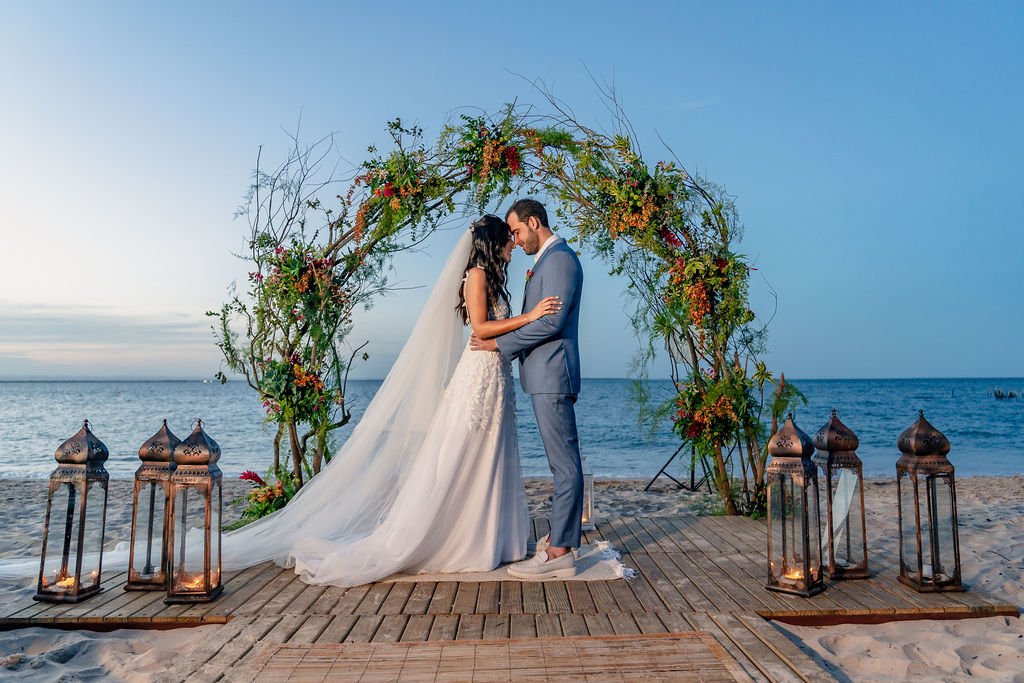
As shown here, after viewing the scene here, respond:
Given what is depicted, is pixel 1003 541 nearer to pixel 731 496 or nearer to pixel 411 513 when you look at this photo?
pixel 731 496

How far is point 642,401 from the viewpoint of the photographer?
6.51 metres

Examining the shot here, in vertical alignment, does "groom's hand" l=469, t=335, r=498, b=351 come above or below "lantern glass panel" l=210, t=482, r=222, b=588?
above

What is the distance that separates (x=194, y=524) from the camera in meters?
3.42

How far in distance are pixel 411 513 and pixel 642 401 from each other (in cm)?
336

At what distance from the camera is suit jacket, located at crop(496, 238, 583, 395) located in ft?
12.2

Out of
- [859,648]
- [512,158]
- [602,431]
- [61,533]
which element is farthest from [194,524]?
[602,431]

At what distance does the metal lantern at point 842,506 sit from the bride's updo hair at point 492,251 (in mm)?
2076

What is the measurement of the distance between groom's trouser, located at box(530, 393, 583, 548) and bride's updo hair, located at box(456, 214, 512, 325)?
27.9 inches

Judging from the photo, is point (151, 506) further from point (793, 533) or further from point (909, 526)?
point (909, 526)

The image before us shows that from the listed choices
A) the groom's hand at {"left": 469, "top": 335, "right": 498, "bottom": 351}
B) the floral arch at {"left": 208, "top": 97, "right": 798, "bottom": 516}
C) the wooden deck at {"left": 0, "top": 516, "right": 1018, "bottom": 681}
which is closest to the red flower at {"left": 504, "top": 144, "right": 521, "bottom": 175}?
the floral arch at {"left": 208, "top": 97, "right": 798, "bottom": 516}

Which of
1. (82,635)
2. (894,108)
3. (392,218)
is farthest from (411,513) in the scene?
(894,108)

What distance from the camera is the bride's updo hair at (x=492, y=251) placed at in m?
3.96

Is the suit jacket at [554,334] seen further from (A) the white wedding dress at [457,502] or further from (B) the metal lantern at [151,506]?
(B) the metal lantern at [151,506]

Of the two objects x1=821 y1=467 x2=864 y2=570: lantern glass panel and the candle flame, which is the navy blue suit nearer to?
x1=821 y1=467 x2=864 y2=570: lantern glass panel
